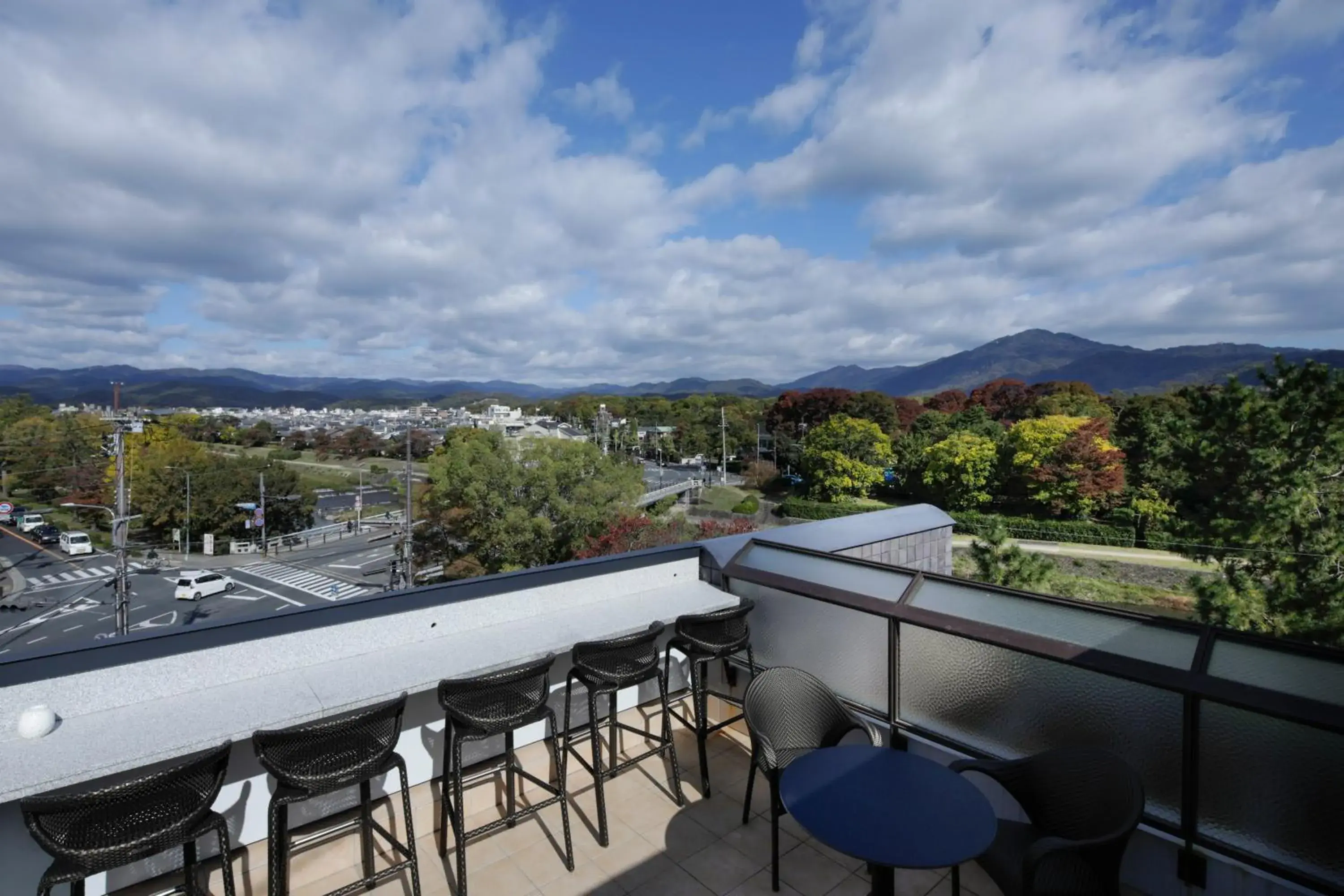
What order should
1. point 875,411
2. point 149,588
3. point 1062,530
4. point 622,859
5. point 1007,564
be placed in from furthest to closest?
1. point 875,411
2. point 149,588
3. point 1062,530
4. point 1007,564
5. point 622,859

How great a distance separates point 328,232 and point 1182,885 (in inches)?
2369

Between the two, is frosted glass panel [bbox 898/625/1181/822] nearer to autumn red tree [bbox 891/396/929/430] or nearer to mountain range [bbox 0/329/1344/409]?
autumn red tree [bbox 891/396/929/430]

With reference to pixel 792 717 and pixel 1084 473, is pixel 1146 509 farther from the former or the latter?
pixel 792 717

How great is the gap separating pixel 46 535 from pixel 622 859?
50324 millimetres

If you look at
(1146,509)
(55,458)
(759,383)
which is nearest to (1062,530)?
(1146,509)

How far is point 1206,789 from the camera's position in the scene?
171 cm

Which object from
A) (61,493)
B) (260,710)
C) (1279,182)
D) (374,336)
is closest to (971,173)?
(1279,182)

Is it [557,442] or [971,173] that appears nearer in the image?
[971,173]

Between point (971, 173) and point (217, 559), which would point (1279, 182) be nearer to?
point (971, 173)

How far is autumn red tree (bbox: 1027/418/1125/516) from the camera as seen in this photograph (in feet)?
76.8

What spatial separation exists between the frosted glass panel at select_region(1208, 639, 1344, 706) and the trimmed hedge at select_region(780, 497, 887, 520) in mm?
27128

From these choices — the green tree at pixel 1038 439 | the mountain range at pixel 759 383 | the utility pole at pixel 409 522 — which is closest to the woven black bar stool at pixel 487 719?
the utility pole at pixel 409 522

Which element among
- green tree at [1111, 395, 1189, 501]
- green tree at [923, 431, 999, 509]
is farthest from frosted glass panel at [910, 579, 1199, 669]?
green tree at [923, 431, 999, 509]

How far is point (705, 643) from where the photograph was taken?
9.39 feet
